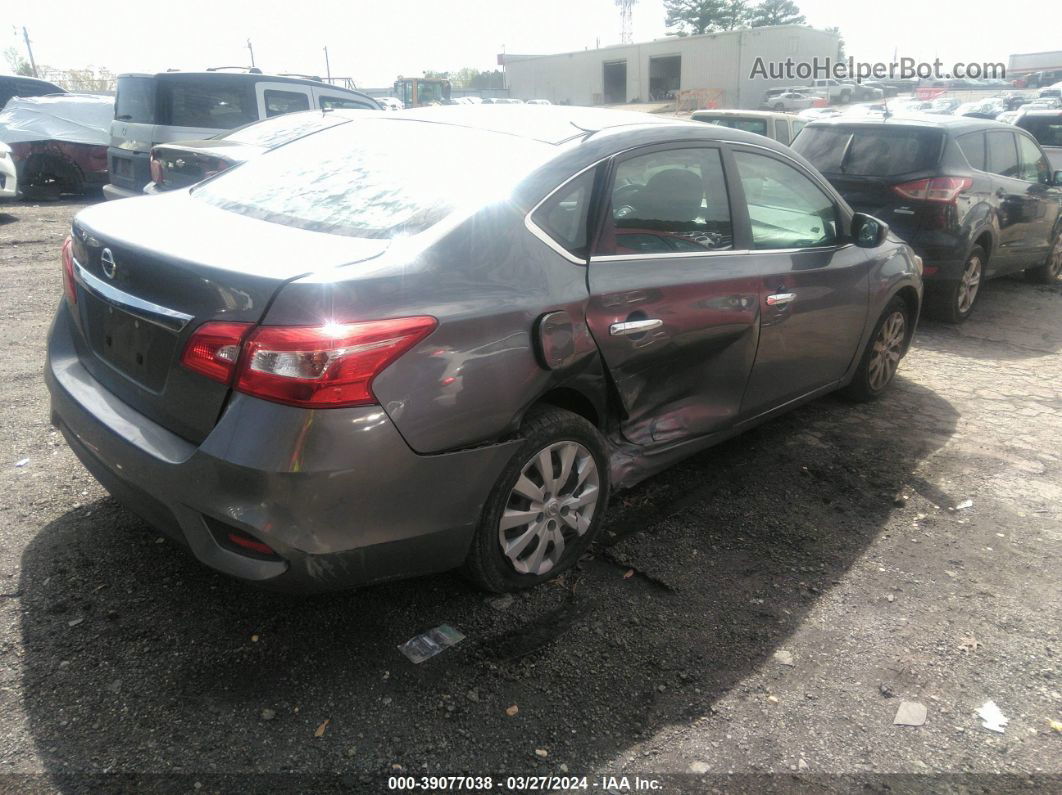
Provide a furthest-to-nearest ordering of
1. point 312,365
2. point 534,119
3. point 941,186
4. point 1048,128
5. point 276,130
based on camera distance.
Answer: point 1048,128
point 276,130
point 941,186
point 534,119
point 312,365

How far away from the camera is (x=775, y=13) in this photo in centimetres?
7975

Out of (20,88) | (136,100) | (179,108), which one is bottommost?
(179,108)

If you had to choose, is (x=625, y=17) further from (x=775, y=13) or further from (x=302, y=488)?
(x=302, y=488)

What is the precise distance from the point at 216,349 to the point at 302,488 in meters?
0.45

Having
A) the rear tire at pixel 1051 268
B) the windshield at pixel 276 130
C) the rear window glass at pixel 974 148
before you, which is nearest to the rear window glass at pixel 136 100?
the windshield at pixel 276 130

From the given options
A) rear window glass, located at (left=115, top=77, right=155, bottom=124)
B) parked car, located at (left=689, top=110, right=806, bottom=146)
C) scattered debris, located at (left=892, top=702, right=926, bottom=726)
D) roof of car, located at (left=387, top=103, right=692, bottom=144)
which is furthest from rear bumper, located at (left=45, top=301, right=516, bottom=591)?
parked car, located at (left=689, top=110, right=806, bottom=146)

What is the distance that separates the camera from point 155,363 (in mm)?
2520

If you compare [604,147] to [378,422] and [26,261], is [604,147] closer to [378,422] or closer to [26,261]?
[378,422]

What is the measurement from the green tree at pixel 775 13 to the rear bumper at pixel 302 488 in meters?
83.7

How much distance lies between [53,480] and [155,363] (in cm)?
156

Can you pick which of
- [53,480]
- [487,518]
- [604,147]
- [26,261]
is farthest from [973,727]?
[26,261]

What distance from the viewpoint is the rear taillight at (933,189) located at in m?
6.82

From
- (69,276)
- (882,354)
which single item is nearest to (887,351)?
(882,354)

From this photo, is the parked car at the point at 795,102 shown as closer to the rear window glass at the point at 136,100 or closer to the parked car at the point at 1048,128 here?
the parked car at the point at 1048,128
